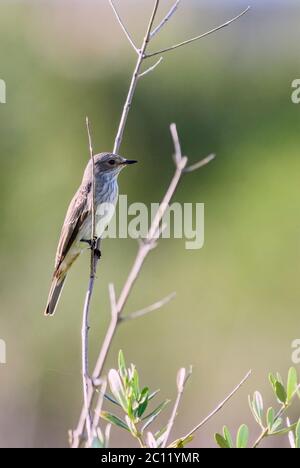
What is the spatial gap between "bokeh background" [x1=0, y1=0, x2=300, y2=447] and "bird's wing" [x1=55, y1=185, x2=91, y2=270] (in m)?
4.96

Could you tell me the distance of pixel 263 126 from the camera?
14695 mm

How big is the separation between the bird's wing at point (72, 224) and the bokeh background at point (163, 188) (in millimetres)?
4960

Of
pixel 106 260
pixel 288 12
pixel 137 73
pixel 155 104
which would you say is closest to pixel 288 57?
pixel 288 12

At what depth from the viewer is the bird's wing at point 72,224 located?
594 centimetres

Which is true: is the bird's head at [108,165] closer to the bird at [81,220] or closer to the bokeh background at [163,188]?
the bird at [81,220]

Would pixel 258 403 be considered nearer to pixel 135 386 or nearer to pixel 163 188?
pixel 135 386

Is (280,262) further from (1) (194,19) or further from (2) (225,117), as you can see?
(1) (194,19)

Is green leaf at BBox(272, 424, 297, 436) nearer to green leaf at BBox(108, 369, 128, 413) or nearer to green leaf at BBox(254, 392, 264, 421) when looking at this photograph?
green leaf at BBox(254, 392, 264, 421)

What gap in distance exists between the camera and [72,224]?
5980 mm

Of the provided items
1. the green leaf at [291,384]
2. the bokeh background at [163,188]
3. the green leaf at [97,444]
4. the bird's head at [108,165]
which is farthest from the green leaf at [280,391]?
the bokeh background at [163,188]

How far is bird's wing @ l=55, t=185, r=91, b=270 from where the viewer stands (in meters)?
5.94

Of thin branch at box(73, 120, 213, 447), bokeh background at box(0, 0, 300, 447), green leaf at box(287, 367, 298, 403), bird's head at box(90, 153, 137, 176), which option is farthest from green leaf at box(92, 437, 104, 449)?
bokeh background at box(0, 0, 300, 447)
